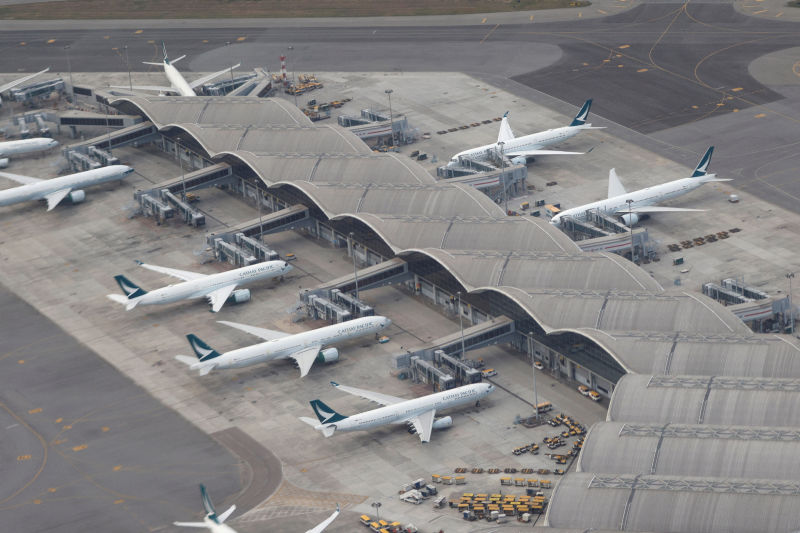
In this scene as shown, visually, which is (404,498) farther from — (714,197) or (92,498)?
(714,197)

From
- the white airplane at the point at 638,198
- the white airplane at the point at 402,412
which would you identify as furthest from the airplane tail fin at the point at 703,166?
the white airplane at the point at 402,412

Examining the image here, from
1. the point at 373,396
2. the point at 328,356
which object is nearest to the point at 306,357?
the point at 328,356

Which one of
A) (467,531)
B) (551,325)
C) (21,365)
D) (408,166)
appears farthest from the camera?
(408,166)

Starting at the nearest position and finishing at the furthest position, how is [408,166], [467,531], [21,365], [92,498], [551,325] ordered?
[467,531] → [92,498] → [551,325] → [21,365] → [408,166]

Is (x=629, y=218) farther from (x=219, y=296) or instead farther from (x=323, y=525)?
(x=323, y=525)

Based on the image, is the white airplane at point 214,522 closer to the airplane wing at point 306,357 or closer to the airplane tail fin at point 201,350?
the airplane tail fin at point 201,350

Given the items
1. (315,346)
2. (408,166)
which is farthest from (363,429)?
(408,166)
